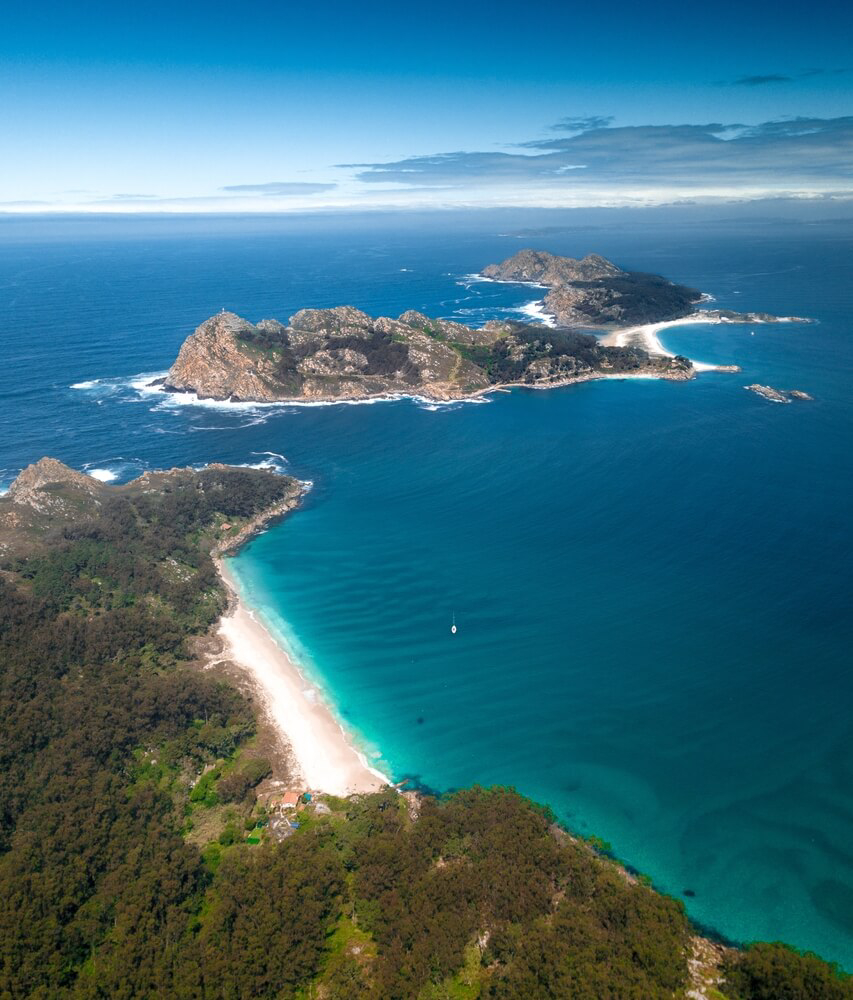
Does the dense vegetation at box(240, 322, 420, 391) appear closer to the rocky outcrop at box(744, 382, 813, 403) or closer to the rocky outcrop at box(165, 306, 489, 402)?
the rocky outcrop at box(165, 306, 489, 402)

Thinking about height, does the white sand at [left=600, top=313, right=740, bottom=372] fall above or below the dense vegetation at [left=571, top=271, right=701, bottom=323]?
below

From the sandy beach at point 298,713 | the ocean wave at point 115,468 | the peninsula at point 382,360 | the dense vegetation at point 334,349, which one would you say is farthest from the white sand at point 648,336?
the sandy beach at point 298,713

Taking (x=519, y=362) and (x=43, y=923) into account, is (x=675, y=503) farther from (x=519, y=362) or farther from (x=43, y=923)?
(x=43, y=923)

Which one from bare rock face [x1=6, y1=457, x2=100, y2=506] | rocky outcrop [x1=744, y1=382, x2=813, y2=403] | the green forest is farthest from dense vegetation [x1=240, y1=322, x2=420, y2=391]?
the green forest

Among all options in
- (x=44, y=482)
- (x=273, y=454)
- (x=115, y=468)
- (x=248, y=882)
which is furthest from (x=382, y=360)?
(x=248, y=882)

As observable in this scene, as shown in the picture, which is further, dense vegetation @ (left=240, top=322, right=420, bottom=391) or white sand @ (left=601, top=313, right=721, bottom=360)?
white sand @ (left=601, top=313, right=721, bottom=360)

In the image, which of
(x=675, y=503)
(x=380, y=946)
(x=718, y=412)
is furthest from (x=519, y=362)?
(x=380, y=946)

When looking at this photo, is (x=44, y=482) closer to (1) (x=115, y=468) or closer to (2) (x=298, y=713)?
(1) (x=115, y=468)
